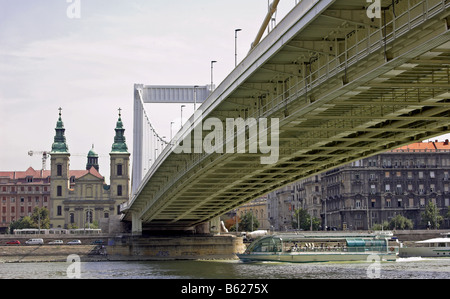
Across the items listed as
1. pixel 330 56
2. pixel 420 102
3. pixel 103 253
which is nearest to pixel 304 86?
pixel 330 56

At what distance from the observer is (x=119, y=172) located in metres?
177

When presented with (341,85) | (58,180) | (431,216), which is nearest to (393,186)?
(431,216)

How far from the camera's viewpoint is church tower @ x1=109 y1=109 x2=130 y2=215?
174875 mm

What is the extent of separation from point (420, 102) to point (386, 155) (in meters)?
90.0

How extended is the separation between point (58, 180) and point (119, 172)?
12286mm

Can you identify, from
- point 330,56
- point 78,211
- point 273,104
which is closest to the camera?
point 330,56

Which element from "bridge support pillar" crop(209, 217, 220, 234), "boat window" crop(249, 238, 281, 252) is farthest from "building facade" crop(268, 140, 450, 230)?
"boat window" crop(249, 238, 281, 252)

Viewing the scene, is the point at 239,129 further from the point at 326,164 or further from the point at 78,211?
the point at 78,211

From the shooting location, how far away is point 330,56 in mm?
26969

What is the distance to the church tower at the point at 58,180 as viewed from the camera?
17175 centimetres

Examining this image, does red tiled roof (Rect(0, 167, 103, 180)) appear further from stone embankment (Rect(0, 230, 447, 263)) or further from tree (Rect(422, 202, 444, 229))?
stone embankment (Rect(0, 230, 447, 263))

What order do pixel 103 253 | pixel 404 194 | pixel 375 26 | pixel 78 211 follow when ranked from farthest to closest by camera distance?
1. pixel 78 211
2. pixel 404 194
3. pixel 103 253
4. pixel 375 26

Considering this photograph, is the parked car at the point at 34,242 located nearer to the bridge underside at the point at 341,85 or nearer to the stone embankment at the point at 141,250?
the stone embankment at the point at 141,250

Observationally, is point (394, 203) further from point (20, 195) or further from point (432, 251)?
point (20, 195)
